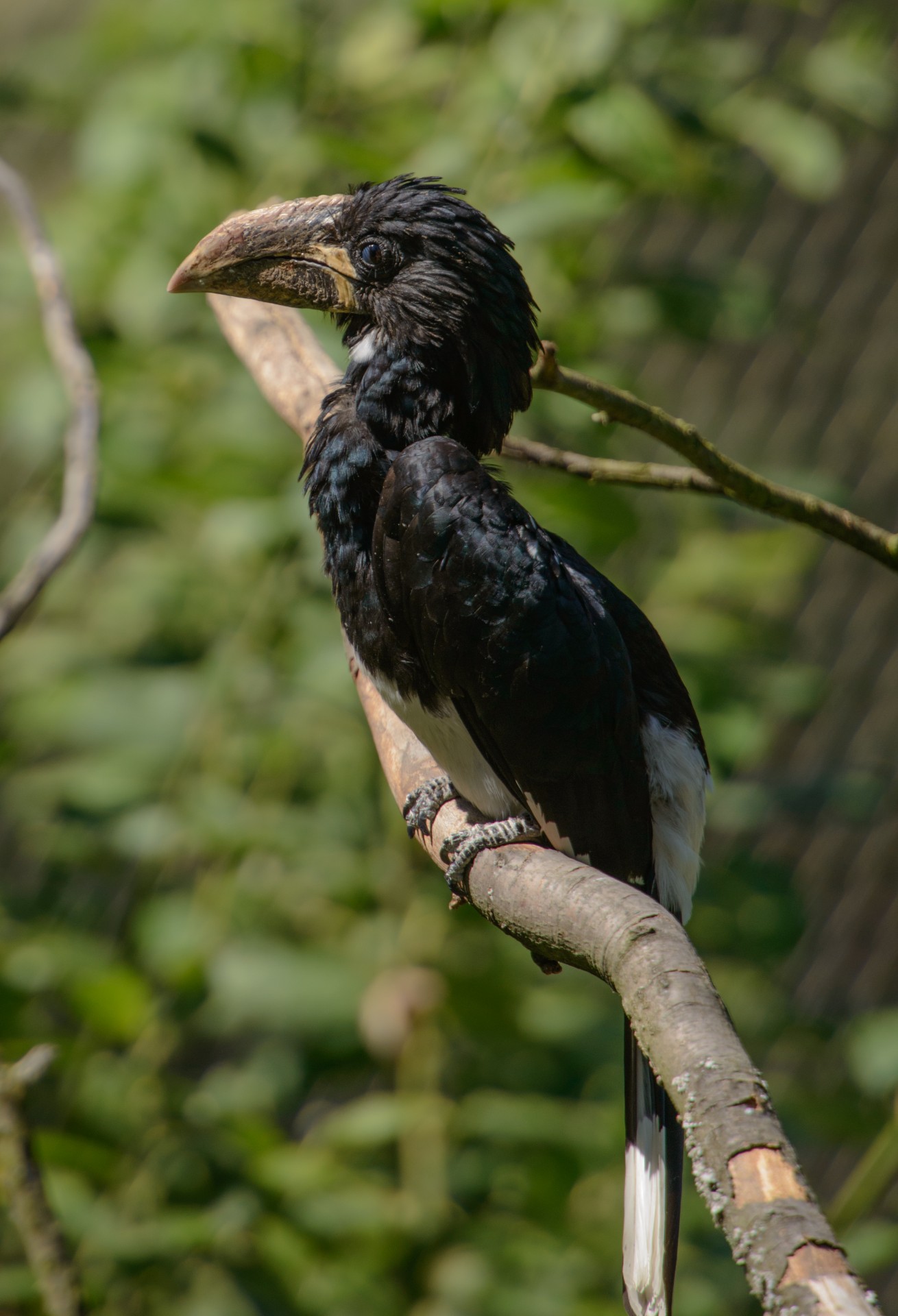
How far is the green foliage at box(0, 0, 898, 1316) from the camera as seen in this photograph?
2547mm

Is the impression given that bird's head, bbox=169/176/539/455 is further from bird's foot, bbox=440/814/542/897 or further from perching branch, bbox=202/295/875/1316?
perching branch, bbox=202/295/875/1316

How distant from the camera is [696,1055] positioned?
103 centimetres

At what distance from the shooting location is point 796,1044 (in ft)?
10.8

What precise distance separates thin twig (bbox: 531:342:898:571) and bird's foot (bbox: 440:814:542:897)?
62 cm

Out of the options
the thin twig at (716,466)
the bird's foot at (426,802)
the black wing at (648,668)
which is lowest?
the bird's foot at (426,802)

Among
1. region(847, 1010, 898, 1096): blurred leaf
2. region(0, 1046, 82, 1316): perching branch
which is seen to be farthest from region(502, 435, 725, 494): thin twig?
region(847, 1010, 898, 1096): blurred leaf

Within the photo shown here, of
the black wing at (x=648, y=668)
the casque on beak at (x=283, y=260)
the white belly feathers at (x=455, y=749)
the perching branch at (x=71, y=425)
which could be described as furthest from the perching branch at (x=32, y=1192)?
the casque on beak at (x=283, y=260)

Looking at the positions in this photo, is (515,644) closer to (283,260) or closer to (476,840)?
(476,840)

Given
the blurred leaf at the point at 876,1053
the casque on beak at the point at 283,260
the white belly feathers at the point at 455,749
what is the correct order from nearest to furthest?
the white belly feathers at the point at 455,749, the casque on beak at the point at 283,260, the blurred leaf at the point at 876,1053

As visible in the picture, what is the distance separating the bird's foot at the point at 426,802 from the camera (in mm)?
2172

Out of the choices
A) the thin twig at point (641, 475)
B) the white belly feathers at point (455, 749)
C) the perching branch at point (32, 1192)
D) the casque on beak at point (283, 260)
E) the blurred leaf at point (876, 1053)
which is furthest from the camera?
the blurred leaf at point (876, 1053)

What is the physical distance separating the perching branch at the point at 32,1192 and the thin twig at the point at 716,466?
1199mm

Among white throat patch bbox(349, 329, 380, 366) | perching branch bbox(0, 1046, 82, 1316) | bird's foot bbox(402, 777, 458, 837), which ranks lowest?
perching branch bbox(0, 1046, 82, 1316)

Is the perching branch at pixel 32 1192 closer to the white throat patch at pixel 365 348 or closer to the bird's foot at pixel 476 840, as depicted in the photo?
the bird's foot at pixel 476 840
